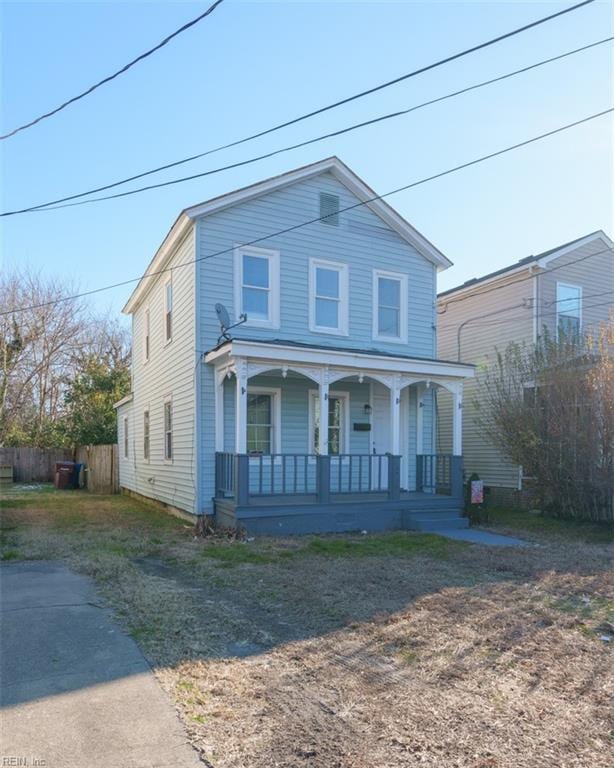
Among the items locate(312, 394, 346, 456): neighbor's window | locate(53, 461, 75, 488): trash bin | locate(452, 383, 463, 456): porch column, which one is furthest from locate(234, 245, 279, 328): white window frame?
locate(53, 461, 75, 488): trash bin

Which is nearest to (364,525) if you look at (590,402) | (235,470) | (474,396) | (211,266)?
(235,470)

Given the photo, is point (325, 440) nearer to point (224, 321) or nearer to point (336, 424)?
point (336, 424)

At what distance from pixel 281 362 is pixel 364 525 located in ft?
11.5

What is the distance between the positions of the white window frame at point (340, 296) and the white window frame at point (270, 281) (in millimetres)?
838

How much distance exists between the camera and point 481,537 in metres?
11.2

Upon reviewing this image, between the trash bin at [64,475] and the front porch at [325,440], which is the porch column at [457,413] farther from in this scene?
the trash bin at [64,475]

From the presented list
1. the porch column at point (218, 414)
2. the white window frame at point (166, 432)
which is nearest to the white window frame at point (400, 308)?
the porch column at point (218, 414)

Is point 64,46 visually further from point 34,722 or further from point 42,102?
point 34,722

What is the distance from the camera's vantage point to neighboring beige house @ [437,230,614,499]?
666 inches

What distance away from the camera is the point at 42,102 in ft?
27.5

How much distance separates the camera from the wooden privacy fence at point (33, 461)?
25.8 m

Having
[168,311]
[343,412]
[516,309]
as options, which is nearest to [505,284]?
[516,309]

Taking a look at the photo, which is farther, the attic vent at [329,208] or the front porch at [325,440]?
the attic vent at [329,208]

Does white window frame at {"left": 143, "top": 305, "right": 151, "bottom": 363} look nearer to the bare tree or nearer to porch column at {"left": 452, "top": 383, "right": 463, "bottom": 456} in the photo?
Answer: porch column at {"left": 452, "top": 383, "right": 463, "bottom": 456}
